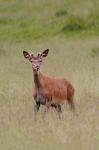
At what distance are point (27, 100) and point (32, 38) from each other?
65.2 feet

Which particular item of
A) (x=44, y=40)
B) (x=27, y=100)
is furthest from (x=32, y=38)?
(x=27, y=100)

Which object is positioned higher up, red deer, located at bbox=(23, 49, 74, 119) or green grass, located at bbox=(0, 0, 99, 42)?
green grass, located at bbox=(0, 0, 99, 42)

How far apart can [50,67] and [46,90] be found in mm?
8670

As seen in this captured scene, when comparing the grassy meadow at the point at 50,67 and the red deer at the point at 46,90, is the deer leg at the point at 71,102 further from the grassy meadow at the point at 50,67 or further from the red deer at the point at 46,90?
the grassy meadow at the point at 50,67

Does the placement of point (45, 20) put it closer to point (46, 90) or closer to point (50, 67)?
point (50, 67)

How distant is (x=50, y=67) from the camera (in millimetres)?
21281

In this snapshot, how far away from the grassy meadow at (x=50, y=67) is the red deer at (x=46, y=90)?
0.18m

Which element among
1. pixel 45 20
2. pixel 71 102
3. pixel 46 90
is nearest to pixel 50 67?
pixel 71 102

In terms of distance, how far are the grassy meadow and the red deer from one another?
18cm

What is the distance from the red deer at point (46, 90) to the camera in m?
12.4

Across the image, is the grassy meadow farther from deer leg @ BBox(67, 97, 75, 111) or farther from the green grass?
deer leg @ BBox(67, 97, 75, 111)

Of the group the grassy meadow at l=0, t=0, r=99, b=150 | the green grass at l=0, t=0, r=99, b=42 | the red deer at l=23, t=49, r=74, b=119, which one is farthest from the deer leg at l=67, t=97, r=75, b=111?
the green grass at l=0, t=0, r=99, b=42

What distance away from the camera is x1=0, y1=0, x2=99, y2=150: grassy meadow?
30.5 ft

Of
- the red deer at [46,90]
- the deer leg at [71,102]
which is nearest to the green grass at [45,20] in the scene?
the deer leg at [71,102]
